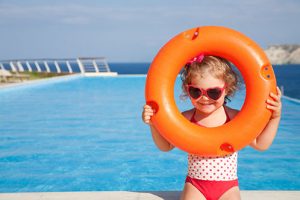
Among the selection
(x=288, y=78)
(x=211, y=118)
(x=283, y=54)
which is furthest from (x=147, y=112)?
(x=283, y=54)

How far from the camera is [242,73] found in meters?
1.94

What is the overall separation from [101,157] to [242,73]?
292cm

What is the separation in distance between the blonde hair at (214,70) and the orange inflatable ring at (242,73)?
1.4 inches

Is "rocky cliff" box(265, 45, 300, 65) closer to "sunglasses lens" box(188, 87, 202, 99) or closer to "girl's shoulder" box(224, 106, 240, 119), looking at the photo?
"girl's shoulder" box(224, 106, 240, 119)

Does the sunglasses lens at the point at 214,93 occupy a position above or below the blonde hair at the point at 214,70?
below

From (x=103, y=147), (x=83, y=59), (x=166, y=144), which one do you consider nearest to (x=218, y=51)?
(x=166, y=144)

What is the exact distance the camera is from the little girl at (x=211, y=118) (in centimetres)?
191

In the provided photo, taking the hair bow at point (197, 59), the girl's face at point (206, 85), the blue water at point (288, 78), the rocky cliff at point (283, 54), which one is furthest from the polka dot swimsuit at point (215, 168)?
the rocky cliff at point (283, 54)

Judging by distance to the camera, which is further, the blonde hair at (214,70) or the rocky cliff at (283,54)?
the rocky cliff at (283,54)

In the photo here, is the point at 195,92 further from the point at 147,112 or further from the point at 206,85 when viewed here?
the point at 147,112

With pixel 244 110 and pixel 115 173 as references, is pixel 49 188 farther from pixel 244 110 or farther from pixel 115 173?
pixel 244 110

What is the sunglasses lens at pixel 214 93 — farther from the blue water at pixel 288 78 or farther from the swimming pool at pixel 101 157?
the blue water at pixel 288 78

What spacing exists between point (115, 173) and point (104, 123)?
8.46ft

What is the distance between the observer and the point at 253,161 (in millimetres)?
4559
